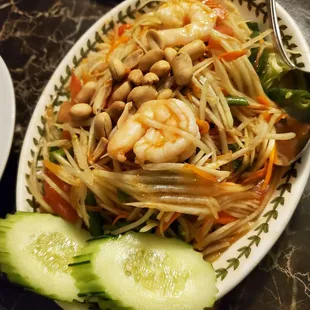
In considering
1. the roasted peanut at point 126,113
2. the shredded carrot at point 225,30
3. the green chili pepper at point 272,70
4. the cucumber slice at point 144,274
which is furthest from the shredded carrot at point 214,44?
the cucumber slice at point 144,274

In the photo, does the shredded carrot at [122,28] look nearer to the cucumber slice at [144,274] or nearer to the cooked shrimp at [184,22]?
the cooked shrimp at [184,22]

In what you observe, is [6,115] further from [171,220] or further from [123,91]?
[171,220]

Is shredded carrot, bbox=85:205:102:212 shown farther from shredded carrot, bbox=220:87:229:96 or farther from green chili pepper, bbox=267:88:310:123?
green chili pepper, bbox=267:88:310:123

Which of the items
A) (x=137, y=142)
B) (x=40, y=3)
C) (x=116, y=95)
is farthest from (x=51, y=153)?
(x=40, y=3)

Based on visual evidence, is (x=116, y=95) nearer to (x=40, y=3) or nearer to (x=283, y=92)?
(x=283, y=92)

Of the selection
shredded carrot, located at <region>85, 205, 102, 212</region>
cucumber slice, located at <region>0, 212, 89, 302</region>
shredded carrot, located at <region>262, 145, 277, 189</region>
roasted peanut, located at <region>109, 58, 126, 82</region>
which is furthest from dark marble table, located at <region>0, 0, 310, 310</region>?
roasted peanut, located at <region>109, 58, 126, 82</region>

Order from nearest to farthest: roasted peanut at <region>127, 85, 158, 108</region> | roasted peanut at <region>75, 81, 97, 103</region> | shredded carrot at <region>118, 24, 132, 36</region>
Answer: roasted peanut at <region>127, 85, 158, 108</region> → roasted peanut at <region>75, 81, 97, 103</region> → shredded carrot at <region>118, 24, 132, 36</region>
